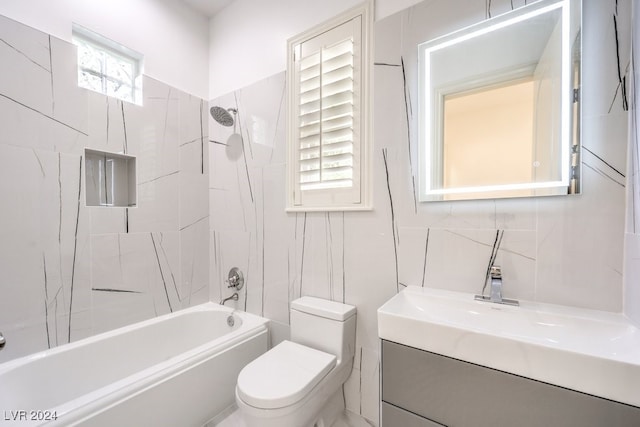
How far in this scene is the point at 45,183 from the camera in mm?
1457

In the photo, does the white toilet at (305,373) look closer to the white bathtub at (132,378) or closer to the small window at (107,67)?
the white bathtub at (132,378)

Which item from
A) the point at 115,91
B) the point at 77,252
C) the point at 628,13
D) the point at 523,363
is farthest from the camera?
the point at 115,91

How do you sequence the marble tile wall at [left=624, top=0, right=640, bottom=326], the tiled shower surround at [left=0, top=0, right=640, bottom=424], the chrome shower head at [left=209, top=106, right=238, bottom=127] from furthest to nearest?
the chrome shower head at [left=209, top=106, right=238, bottom=127] → the tiled shower surround at [left=0, top=0, right=640, bottom=424] → the marble tile wall at [left=624, top=0, right=640, bottom=326]

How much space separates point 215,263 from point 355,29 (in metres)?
1.97

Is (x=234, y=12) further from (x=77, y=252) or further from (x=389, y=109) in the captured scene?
(x=77, y=252)

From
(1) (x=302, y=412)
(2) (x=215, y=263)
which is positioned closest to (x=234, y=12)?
(2) (x=215, y=263)

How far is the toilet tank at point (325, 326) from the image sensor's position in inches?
56.7

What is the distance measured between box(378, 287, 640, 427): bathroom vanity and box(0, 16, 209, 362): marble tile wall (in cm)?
173

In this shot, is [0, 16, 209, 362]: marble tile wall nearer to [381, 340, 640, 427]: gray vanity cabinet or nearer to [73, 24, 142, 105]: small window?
[73, 24, 142, 105]: small window

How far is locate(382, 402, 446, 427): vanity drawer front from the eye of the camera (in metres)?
0.94

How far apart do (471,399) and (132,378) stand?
55.9 inches

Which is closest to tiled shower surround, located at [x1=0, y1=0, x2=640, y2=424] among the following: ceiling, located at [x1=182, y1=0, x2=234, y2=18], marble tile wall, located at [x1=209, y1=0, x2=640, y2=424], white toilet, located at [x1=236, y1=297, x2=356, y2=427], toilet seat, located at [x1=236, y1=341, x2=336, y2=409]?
marble tile wall, located at [x1=209, y1=0, x2=640, y2=424]

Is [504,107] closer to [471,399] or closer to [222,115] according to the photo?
[471,399]

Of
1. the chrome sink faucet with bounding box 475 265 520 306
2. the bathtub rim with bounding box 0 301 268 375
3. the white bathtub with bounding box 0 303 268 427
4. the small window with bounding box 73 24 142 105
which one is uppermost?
the small window with bounding box 73 24 142 105
